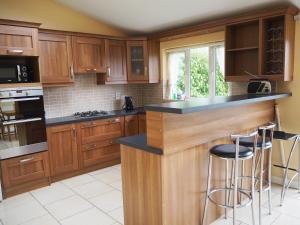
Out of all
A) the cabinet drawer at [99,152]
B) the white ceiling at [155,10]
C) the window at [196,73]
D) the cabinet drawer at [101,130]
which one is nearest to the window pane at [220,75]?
the window at [196,73]

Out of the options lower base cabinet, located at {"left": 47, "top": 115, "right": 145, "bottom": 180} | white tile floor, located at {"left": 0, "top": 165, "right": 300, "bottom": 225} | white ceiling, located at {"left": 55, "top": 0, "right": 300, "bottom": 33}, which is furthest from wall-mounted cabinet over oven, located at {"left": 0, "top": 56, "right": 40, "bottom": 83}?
white tile floor, located at {"left": 0, "top": 165, "right": 300, "bottom": 225}

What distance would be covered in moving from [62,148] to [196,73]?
252cm

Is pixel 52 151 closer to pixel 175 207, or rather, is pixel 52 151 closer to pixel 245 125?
pixel 175 207

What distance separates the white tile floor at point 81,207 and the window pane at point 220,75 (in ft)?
5.18

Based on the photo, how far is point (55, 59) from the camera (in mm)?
3709

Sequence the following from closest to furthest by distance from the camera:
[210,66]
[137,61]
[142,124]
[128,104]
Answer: [210,66] < [142,124] < [137,61] < [128,104]

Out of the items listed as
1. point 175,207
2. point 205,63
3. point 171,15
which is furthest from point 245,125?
point 171,15

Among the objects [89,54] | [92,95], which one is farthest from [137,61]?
[92,95]

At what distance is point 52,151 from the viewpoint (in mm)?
3584

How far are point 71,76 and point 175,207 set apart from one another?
2664mm

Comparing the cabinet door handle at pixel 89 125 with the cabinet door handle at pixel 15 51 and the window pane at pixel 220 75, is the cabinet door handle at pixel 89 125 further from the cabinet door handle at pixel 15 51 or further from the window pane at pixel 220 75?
the window pane at pixel 220 75

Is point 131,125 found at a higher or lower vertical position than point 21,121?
lower

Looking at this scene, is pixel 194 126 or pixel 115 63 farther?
pixel 115 63

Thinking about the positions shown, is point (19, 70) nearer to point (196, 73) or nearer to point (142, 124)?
point (142, 124)
